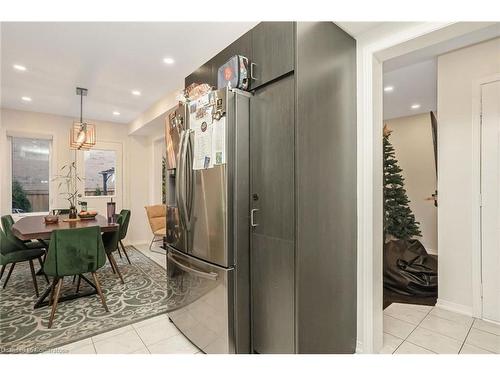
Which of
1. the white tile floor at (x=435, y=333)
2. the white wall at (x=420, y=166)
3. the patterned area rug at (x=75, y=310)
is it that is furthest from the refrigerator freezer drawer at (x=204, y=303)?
the white wall at (x=420, y=166)

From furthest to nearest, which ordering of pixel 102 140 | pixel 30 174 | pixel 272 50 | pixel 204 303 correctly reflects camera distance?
1. pixel 102 140
2. pixel 30 174
3. pixel 204 303
4. pixel 272 50

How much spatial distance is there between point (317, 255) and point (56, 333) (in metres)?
2.33

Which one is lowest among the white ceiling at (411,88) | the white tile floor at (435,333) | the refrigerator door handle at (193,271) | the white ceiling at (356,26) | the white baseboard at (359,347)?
the white tile floor at (435,333)

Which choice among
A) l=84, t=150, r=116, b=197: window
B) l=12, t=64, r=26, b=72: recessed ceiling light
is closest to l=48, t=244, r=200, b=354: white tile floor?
l=12, t=64, r=26, b=72: recessed ceiling light

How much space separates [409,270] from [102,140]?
19.4ft

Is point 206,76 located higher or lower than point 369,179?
higher

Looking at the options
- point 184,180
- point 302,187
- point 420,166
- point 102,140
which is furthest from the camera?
point 102,140

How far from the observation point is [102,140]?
538 cm

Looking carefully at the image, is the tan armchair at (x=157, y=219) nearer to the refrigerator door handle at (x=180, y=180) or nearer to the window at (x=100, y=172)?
the window at (x=100, y=172)

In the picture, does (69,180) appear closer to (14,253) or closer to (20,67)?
(14,253)

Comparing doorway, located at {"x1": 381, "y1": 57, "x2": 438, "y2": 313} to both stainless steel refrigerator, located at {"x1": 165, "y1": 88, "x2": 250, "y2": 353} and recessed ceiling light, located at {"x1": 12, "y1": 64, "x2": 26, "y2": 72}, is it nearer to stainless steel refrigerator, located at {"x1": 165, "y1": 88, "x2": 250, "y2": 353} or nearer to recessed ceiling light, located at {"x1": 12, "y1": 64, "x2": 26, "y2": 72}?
stainless steel refrigerator, located at {"x1": 165, "y1": 88, "x2": 250, "y2": 353}

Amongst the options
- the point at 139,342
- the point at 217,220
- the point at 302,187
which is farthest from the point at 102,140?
the point at 302,187

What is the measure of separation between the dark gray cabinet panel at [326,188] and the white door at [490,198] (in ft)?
4.90

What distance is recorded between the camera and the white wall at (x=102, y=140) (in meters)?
4.51
